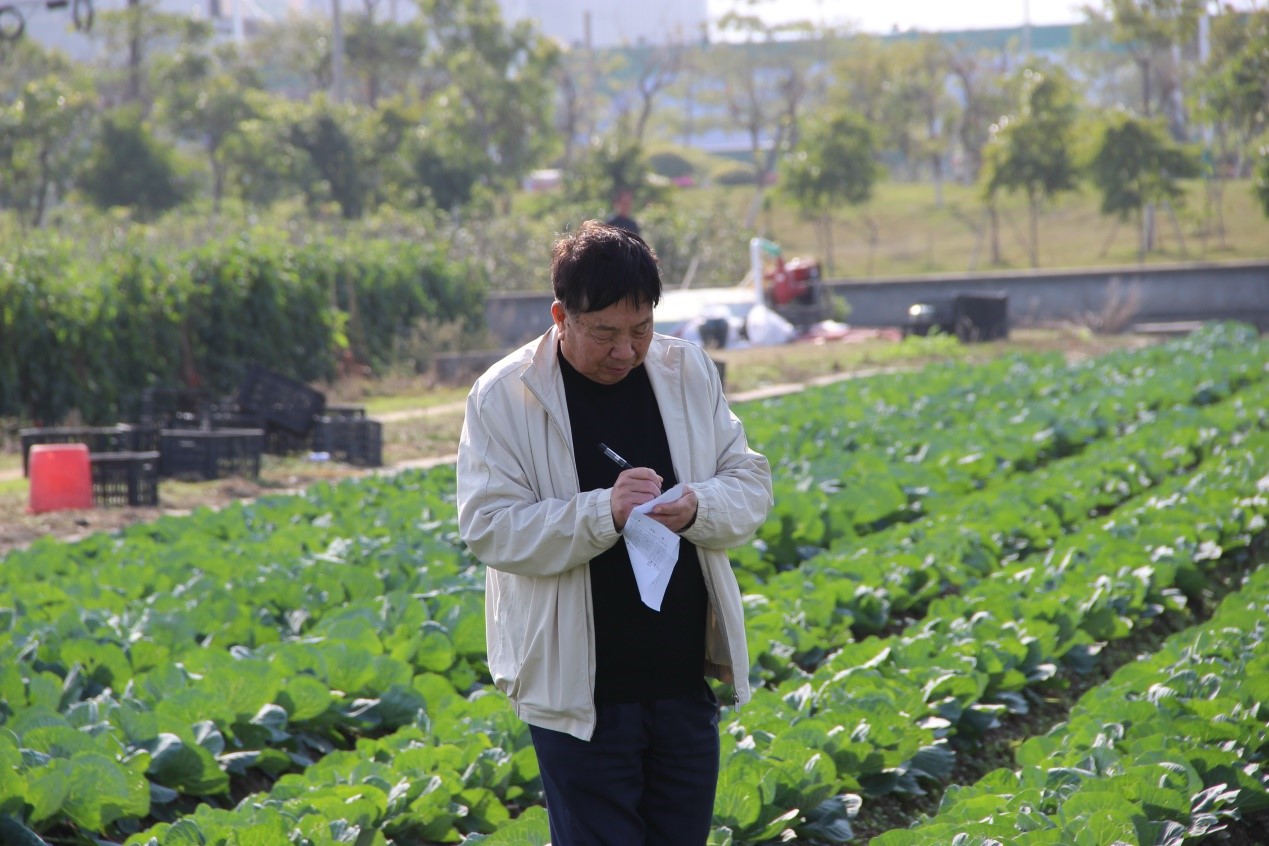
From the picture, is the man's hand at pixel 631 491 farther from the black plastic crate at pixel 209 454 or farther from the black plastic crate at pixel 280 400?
the black plastic crate at pixel 280 400

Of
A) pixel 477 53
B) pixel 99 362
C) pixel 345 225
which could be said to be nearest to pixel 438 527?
pixel 99 362

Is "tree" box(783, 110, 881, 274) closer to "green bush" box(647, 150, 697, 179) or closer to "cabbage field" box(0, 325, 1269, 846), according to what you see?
"cabbage field" box(0, 325, 1269, 846)

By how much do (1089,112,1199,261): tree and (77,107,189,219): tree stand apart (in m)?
24.1

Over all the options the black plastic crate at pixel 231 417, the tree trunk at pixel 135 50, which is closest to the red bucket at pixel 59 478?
the black plastic crate at pixel 231 417

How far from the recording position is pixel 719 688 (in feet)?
16.7

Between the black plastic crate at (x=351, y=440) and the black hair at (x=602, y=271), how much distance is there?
9.89m

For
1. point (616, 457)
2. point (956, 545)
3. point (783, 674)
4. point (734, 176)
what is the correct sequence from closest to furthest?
point (616, 457) → point (783, 674) → point (956, 545) → point (734, 176)

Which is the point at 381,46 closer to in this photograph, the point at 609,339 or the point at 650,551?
the point at 609,339

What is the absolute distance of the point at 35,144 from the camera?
36312mm

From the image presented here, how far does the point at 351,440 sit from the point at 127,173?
96.2ft

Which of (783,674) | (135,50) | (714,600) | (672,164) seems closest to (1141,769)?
(714,600)

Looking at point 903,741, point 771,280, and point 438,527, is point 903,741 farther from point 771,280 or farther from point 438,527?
point 771,280

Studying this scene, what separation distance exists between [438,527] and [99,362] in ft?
26.2

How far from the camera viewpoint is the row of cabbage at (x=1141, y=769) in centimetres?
346
